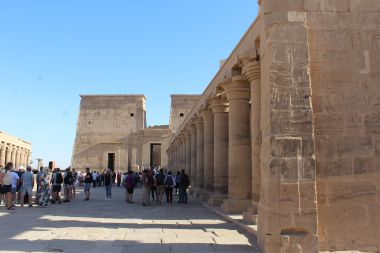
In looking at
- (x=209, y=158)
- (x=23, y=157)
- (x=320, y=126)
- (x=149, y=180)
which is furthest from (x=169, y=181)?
(x=23, y=157)

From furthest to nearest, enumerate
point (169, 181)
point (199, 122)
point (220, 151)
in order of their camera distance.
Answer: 1. point (199, 122)
2. point (169, 181)
3. point (220, 151)

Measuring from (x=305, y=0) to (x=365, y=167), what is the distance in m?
2.58

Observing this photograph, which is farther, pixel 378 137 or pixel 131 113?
pixel 131 113

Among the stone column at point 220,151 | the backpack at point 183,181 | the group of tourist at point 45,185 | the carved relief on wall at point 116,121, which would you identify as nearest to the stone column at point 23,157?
the carved relief on wall at point 116,121

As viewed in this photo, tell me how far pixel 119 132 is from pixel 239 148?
34.0 meters

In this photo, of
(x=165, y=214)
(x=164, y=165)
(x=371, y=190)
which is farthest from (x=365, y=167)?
(x=164, y=165)

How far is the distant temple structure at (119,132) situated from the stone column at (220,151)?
2818 centimetres

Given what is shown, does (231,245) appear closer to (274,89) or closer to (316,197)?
(316,197)

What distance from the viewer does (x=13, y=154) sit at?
4144cm

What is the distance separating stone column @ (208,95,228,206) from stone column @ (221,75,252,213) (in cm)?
208

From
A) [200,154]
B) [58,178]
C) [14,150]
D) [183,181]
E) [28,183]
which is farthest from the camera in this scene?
[14,150]

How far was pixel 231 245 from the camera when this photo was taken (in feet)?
21.4

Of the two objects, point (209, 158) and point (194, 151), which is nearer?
point (209, 158)

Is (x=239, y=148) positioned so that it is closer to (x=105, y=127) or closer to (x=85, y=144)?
(x=105, y=127)
